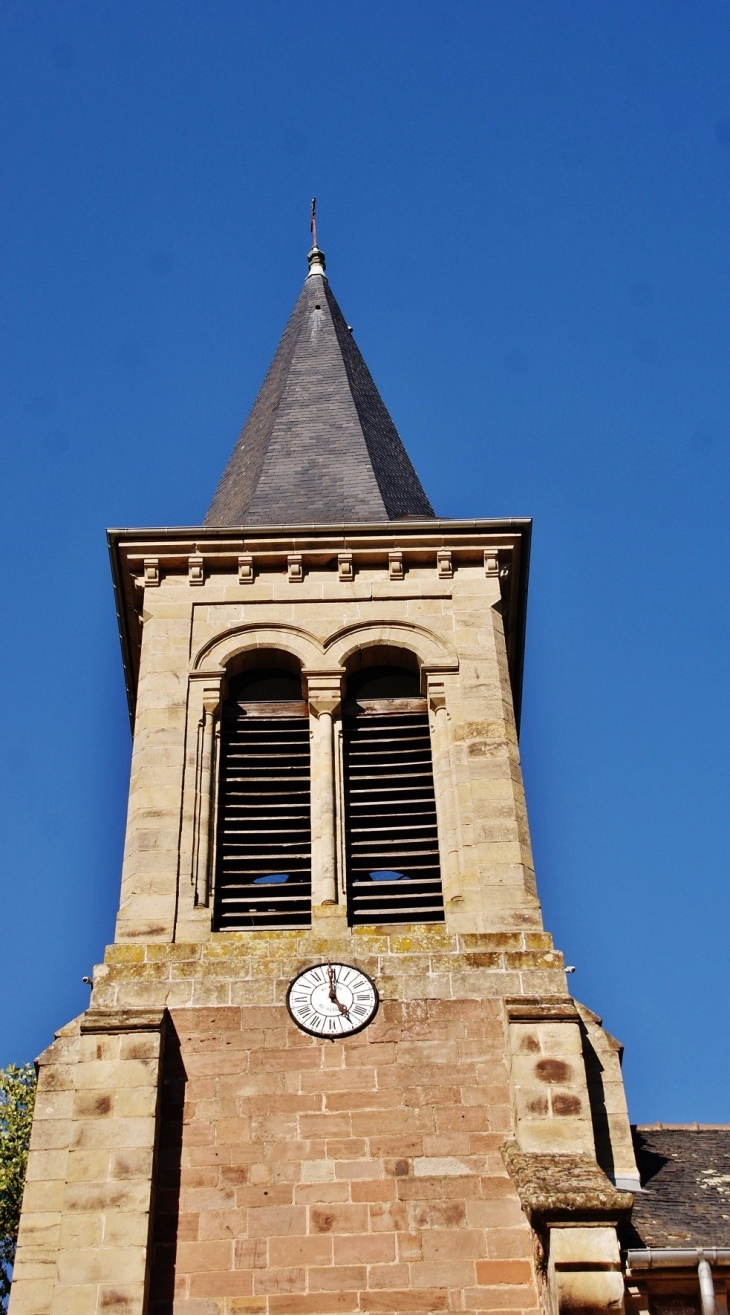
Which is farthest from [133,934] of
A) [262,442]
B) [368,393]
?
[368,393]

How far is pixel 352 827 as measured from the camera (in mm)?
13398

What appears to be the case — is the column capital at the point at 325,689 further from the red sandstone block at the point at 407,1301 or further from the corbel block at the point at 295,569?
the red sandstone block at the point at 407,1301

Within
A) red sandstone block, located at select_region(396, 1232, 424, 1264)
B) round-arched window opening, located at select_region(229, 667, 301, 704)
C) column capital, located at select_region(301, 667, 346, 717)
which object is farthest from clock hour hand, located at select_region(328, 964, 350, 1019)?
round-arched window opening, located at select_region(229, 667, 301, 704)

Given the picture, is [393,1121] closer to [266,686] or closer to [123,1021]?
[123,1021]

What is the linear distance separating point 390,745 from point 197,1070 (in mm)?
3643

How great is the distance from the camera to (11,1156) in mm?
17656

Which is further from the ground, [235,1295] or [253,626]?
[253,626]

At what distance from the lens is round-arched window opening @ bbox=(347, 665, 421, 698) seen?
14.6 meters

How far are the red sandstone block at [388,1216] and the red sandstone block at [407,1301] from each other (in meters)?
0.41

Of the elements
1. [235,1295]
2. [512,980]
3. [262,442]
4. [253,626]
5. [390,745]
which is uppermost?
[262,442]

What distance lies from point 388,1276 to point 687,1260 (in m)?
1.83

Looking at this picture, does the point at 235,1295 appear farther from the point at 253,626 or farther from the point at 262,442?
the point at 262,442

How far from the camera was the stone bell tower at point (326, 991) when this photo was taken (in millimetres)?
10383

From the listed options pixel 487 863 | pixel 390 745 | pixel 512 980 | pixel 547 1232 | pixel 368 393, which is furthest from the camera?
pixel 368 393
